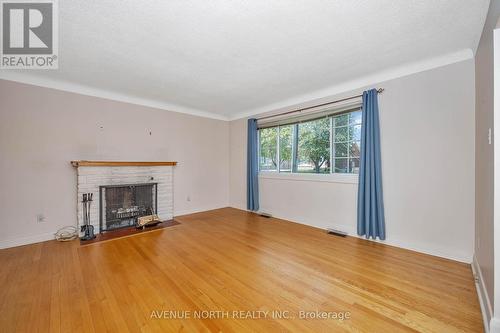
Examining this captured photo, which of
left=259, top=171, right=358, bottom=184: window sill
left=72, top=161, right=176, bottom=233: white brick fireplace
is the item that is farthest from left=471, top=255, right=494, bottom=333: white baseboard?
left=72, top=161, right=176, bottom=233: white brick fireplace

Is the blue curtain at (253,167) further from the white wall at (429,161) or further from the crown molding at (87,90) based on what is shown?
the white wall at (429,161)

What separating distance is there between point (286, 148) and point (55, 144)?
4028 mm

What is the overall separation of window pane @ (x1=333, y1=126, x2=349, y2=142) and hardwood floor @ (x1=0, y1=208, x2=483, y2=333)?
1634 mm

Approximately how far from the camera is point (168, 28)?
77.7 inches

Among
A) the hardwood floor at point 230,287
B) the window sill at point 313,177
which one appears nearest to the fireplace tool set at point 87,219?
the hardwood floor at point 230,287

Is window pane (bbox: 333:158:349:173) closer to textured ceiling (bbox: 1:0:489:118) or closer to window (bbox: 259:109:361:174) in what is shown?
window (bbox: 259:109:361:174)

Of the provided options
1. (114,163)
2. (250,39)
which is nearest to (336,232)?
(250,39)

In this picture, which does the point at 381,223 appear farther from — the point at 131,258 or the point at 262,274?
the point at 131,258

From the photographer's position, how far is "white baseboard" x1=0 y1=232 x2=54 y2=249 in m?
2.86

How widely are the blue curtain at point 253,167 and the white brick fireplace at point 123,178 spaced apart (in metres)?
1.72

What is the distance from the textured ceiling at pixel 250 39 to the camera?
1.74m

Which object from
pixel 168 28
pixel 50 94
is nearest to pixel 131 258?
pixel 168 28

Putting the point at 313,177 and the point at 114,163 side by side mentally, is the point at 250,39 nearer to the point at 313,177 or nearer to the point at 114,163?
the point at 313,177

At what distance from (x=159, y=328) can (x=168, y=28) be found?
2.50m
